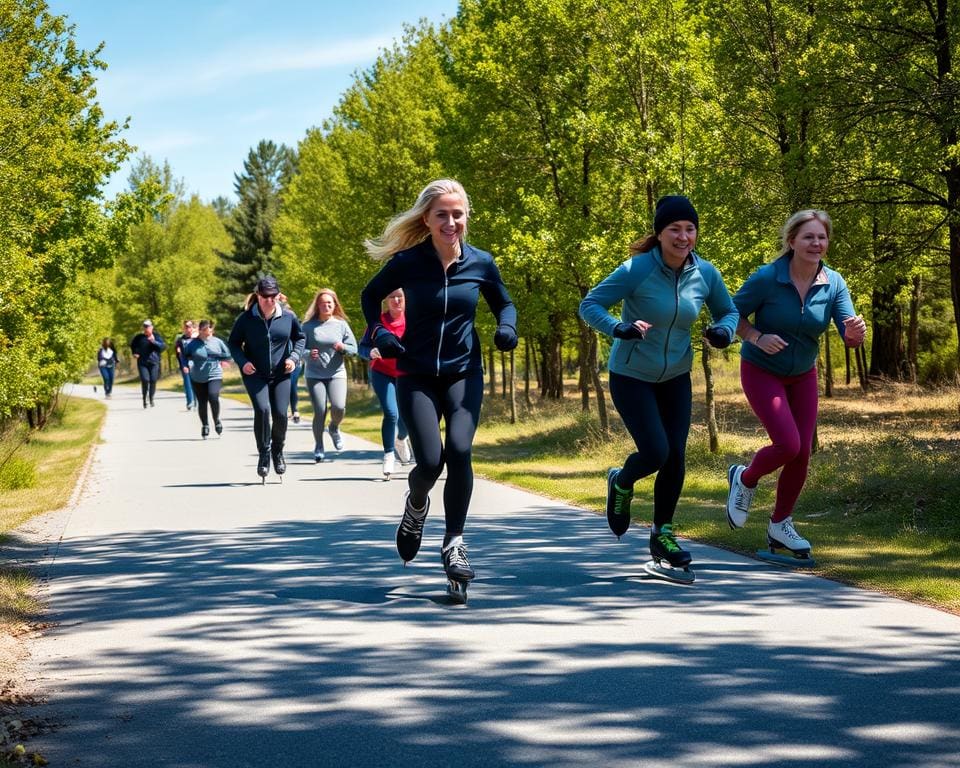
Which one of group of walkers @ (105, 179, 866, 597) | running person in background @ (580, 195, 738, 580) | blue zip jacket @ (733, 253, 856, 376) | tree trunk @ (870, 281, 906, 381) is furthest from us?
tree trunk @ (870, 281, 906, 381)

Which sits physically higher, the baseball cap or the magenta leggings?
the baseball cap

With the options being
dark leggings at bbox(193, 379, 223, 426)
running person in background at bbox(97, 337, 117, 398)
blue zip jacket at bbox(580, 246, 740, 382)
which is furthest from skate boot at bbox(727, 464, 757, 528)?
running person in background at bbox(97, 337, 117, 398)

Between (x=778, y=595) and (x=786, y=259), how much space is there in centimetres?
231

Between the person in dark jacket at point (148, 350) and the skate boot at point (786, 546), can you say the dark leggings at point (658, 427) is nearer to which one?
the skate boot at point (786, 546)

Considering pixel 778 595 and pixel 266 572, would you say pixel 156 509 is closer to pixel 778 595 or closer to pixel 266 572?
pixel 266 572

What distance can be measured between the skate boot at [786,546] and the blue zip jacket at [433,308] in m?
2.44

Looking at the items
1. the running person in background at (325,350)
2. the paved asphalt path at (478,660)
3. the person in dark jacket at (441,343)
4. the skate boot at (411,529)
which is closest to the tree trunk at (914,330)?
the running person in background at (325,350)

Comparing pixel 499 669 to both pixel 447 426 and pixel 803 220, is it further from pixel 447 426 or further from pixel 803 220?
pixel 803 220

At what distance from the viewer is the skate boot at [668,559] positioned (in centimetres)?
712

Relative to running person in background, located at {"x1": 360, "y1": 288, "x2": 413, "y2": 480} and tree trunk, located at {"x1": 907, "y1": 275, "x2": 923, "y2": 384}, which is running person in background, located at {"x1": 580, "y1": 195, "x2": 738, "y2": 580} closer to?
running person in background, located at {"x1": 360, "y1": 288, "x2": 413, "y2": 480}

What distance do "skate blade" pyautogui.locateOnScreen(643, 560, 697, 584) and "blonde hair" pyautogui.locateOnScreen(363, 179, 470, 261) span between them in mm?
2171

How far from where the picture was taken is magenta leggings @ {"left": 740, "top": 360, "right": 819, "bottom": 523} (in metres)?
7.77

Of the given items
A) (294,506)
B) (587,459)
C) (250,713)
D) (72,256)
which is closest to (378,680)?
(250,713)

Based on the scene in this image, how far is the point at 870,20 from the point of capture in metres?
13.9
